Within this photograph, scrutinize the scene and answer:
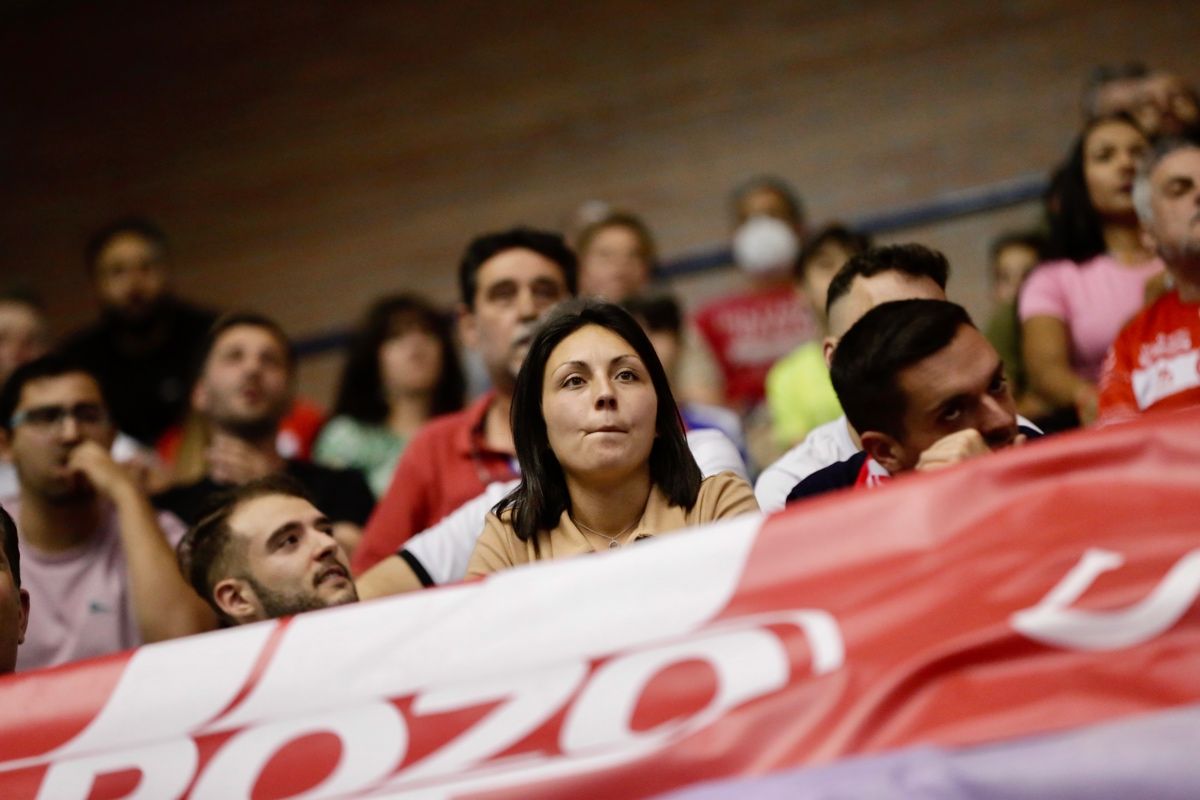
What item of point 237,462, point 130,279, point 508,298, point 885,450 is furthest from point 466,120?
point 885,450

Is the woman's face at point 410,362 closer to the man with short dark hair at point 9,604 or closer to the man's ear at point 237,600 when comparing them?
the man's ear at point 237,600

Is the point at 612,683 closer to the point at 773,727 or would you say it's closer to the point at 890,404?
the point at 773,727

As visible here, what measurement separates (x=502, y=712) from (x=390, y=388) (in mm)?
2457

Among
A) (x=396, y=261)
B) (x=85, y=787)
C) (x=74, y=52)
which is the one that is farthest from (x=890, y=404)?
(x=74, y=52)

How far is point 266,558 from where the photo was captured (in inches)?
101

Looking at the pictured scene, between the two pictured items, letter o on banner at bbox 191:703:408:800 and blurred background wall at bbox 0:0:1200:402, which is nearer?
letter o on banner at bbox 191:703:408:800

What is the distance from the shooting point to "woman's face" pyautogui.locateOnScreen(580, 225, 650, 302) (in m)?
4.32

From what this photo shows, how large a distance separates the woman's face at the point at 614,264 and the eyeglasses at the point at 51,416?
4.68 feet

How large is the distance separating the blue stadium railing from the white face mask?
447 millimetres

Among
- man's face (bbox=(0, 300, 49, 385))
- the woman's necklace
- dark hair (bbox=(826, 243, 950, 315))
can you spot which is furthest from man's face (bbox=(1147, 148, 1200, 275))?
man's face (bbox=(0, 300, 49, 385))

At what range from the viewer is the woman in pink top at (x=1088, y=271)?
10.8ft

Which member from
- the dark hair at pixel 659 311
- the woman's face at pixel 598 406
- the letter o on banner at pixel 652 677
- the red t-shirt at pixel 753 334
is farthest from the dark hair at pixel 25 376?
the letter o on banner at pixel 652 677

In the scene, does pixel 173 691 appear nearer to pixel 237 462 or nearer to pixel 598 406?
pixel 598 406

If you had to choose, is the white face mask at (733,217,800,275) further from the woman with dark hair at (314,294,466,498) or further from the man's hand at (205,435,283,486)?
the man's hand at (205,435,283,486)
